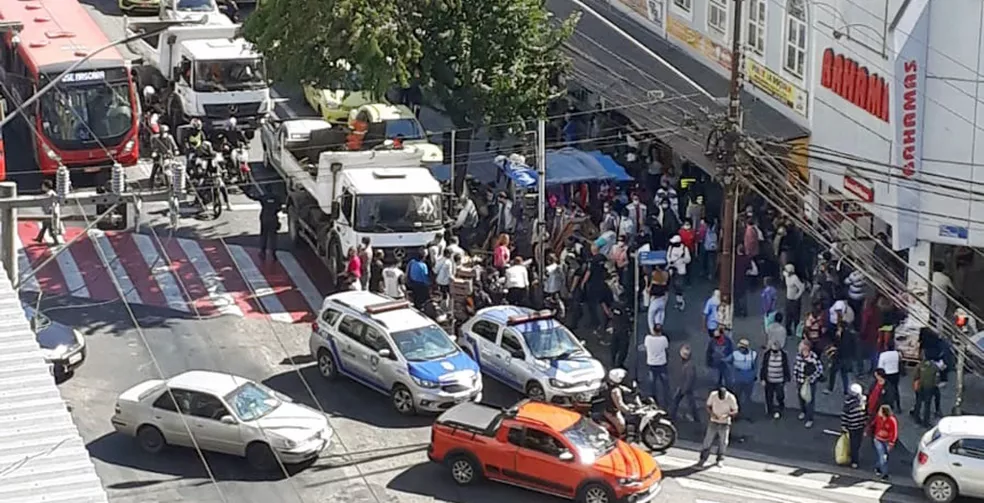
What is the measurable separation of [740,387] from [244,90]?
16046 mm

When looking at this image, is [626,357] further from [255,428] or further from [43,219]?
[43,219]

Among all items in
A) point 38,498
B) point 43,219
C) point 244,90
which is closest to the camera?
point 38,498

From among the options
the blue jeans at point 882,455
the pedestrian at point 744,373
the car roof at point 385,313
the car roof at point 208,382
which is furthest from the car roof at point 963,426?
the car roof at point 208,382

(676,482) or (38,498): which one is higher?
(38,498)

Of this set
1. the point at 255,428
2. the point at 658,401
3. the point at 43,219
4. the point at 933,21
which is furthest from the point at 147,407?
the point at 933,21

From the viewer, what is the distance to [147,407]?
2659cm

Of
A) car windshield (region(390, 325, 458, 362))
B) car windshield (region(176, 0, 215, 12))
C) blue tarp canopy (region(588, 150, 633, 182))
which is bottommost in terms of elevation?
car windshield (region(390, 325, 458, 362))

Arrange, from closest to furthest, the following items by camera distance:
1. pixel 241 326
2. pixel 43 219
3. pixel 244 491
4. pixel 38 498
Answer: pixel 38 498
pixel 244 491
pixel 241 326
pixel 43 219

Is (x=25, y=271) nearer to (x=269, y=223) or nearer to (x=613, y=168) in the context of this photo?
(x=269, y=223)

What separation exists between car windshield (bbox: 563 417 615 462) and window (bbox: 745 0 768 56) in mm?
13581

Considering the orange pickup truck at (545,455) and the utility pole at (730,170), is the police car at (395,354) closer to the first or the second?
the orange pickup truck at (545,455)

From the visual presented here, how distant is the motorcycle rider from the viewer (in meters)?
27.6

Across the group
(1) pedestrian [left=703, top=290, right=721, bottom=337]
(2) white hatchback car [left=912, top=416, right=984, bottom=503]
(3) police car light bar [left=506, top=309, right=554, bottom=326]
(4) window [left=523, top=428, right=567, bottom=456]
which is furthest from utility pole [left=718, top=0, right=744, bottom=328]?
(4) window [left=523, top=428, right=567, bottom=456]

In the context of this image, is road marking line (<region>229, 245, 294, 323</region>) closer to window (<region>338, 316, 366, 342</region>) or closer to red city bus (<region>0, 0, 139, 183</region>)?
window (<region>338, 316, 366, 342</region>)
